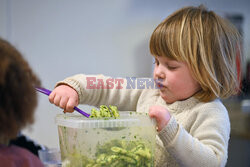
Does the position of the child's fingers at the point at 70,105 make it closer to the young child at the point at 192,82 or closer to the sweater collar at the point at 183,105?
the young child at the point at 192,82

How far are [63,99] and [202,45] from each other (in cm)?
29

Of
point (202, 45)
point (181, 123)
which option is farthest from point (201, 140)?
point (202, 45)

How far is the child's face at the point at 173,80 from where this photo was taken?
61 cm

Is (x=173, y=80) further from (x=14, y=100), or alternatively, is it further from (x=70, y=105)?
(x=14, y=100)

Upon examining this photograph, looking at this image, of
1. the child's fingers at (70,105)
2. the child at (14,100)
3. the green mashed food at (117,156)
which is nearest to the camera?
the child at (14,100)

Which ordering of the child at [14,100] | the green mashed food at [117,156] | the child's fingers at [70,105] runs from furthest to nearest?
1. the child's fingers at [70,105]
2. the green mashed food at [117,156]
3. the child at [14,100]

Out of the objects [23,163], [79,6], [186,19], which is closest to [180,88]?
[186,19]

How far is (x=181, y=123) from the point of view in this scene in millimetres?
631

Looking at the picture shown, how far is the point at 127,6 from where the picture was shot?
0.69 meters

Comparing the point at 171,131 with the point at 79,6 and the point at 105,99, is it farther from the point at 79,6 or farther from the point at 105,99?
→ the point at 79,6

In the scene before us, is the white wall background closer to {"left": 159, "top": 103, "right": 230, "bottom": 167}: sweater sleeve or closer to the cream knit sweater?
the cream knit sweater

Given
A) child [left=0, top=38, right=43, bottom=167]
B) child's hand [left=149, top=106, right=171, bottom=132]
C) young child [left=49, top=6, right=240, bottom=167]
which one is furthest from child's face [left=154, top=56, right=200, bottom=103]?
child [left=0, top=38, right=43, bottom=167]

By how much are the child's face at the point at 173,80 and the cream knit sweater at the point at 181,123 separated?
17 millimetres

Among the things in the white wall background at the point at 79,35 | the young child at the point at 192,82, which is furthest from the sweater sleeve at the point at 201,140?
the white wall background at the point at 79,35
